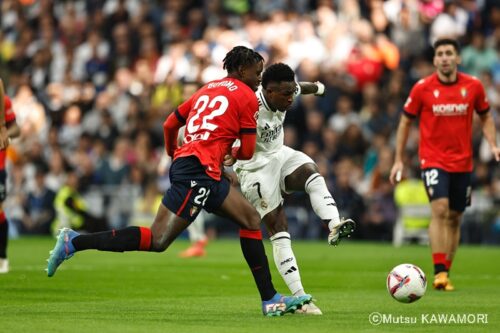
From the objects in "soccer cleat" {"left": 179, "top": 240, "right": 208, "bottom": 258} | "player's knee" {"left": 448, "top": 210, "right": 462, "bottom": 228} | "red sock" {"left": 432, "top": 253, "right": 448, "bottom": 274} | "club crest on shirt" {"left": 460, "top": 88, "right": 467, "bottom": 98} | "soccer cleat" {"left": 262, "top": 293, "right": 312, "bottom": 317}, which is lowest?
"soccer cleat" {"left": 179, "top": 240, "right": 208, "bottom": 258}

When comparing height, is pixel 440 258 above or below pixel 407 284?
below

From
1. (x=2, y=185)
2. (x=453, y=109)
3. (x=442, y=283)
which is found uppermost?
(x=453, y=109)

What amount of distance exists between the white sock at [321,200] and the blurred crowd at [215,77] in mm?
10403

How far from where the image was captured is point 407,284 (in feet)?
34.1

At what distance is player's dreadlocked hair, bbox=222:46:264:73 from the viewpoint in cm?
1007

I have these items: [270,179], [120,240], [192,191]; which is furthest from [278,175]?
[120,240]

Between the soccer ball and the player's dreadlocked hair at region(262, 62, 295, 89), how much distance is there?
198cm

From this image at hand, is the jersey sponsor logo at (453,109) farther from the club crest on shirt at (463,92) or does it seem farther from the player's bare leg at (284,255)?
the player's bare leg at (284,255)

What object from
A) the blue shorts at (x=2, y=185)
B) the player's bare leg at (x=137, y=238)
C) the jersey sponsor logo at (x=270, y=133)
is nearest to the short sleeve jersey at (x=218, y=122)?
the player's bare leg at (x=137, y=238)

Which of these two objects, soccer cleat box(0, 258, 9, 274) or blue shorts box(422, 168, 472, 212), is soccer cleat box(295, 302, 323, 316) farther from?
soccer cleat box(0, 258, 9, 274)

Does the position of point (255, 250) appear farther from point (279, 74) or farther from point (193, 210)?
point (279, 74)

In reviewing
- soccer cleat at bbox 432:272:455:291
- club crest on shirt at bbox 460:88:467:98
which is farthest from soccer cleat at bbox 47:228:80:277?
club crest on shirt at bbox 460:88:467:98

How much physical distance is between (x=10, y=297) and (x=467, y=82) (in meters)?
5.87

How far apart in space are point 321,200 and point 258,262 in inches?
36.8
